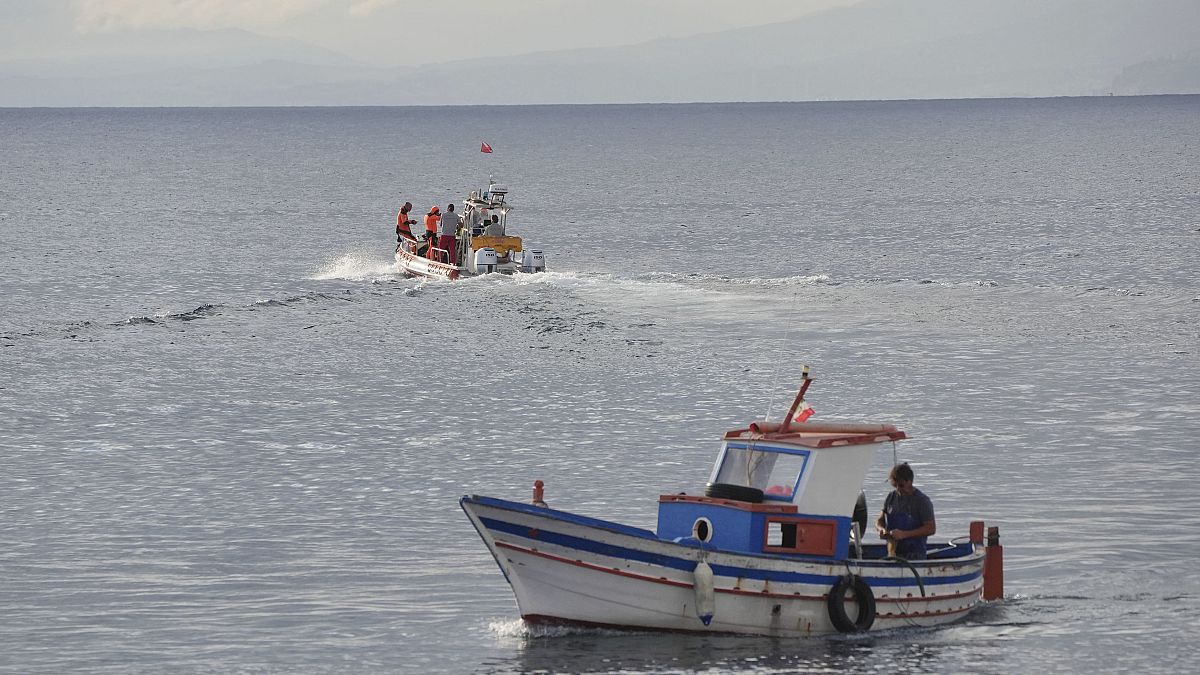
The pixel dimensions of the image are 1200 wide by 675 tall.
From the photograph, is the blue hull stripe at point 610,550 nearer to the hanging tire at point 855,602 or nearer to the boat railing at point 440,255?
the hanging tire at point 855,602

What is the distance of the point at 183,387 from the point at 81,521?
13.8 meters

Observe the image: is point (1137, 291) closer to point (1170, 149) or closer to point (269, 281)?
point (269, 281)

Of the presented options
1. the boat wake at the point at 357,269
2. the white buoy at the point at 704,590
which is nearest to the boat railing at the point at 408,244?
the boat wake at the point at 357,269

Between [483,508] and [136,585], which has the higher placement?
[483,508]

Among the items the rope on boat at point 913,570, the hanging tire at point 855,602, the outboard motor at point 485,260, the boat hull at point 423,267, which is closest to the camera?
the hanging tire at point 855,602

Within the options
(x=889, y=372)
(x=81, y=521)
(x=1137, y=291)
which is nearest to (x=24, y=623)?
(x=81, y=521)

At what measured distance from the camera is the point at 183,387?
42.1 metres

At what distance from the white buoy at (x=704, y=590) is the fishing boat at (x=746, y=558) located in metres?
0.02

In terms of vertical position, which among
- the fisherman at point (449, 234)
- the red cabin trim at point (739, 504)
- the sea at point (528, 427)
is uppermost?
the fisherman at point (449, 234)

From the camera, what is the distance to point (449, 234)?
203ft

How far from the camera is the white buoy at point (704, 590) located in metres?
20.6

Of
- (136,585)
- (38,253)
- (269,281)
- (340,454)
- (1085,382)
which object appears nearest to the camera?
(136,585)

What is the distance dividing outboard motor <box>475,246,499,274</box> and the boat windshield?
39027mm

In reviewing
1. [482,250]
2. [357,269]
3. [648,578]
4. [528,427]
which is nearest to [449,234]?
[482,250]
